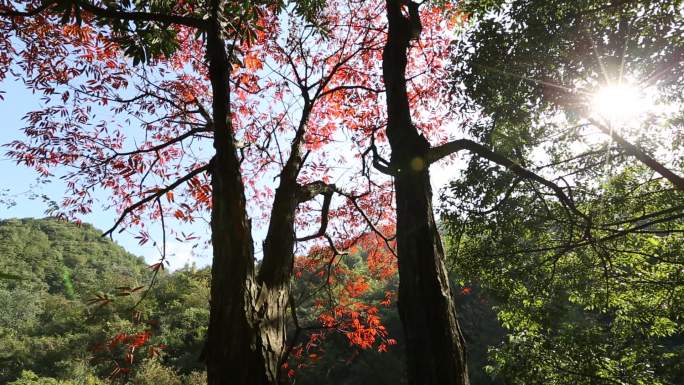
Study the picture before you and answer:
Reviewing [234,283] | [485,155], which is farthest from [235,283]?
[485,155]

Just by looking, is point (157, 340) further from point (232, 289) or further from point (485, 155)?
point (485, 155)

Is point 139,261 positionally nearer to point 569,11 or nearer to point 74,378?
point 74,378

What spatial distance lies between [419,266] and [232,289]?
1.64m

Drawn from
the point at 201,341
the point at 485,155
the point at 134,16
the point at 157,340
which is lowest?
the point at 157,340

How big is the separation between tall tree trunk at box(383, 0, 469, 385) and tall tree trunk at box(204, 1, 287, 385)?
4.10ft

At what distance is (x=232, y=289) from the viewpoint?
3.14 m

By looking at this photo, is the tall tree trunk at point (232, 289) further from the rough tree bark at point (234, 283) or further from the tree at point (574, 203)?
the tree at point (574, 203)

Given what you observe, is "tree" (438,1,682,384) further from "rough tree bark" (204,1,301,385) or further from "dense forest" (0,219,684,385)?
"rough tree bark" (204,1,301,385)

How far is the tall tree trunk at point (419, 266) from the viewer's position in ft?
8.69

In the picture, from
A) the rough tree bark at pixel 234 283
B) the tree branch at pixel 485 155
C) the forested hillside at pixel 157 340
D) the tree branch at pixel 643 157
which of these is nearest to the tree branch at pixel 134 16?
the rough tree bark at pixel 234 283

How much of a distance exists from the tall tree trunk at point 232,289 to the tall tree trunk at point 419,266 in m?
1.25

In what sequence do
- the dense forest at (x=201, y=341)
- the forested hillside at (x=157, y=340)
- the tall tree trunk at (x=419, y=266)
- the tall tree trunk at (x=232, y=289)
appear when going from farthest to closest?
1. the forested hillside at (x=157, y=340)
2. the dense forest at (x=201, y=341)
3. the tall tree trunk at (x=232, y=289)
4. the tall tree trunk at (x=419, y=266)

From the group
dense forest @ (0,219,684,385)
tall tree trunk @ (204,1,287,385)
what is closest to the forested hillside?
dense forest @ (0,219,684,385)

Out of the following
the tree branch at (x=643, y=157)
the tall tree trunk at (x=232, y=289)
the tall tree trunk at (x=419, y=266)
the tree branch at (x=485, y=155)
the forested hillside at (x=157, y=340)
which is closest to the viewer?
the tall tree trunk at (x=419, y=266)
